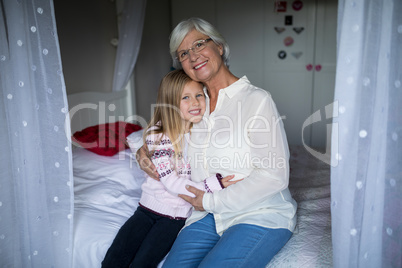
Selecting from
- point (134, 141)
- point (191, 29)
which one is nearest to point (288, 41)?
point (134, 141)

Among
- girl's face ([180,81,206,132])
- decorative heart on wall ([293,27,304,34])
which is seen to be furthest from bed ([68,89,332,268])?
decorative heart on wall ([293,27,304,34])

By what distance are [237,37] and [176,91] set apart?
2.99 m

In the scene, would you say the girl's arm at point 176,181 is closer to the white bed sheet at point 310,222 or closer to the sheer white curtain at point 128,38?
the white bed sheet at point 310,222

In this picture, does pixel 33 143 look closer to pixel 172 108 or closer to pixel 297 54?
pixel 172 108

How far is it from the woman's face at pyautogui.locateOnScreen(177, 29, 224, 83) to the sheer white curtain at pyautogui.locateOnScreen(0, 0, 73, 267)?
579 millimetres

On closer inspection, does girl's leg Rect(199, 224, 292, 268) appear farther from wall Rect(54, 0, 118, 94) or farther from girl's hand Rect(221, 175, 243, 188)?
wall Rect(54, 0, 118, 94)

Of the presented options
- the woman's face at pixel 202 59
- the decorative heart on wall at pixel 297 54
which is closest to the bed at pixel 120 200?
the woman's face at pixel 202 59

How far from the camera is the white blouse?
4.10 ft

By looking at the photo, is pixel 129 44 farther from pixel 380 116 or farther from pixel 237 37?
pixel 380 116

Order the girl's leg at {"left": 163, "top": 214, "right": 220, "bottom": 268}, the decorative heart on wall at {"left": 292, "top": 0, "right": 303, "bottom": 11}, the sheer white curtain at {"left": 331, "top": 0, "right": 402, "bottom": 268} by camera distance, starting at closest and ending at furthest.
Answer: the sheer white curtain at {"left": 331, "top": 0, "right": 402, "bottom": 268}
the girl's leg at {"left": 163, "top": 214, "right": 220, "bottom": 268}
the decorative heart on wall at {"left": 292, "top": 0, "right": 303, "bottom": 11}

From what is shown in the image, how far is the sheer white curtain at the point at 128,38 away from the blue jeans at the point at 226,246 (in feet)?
6.18

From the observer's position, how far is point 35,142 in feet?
3.88

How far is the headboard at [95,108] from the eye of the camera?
2336mm

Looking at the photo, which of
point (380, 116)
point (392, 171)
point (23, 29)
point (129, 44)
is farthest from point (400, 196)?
point (129, 44)
